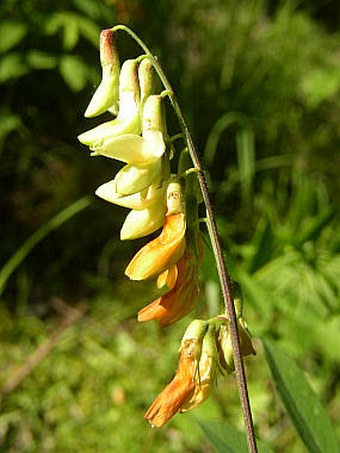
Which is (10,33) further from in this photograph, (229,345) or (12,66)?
(229,345)

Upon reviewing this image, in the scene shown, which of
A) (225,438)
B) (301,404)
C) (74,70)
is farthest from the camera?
(74,70)

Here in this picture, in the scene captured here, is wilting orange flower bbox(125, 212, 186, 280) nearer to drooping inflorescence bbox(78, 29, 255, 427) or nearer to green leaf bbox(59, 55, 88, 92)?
drooping inflorescence bbox(78, 29, 255, 427)

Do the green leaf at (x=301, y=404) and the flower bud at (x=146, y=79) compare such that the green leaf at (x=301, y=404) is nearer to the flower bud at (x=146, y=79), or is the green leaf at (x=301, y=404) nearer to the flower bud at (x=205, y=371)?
the flower bud at (x=205, y=371)

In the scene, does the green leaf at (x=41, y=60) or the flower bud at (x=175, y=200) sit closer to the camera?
the flower bud at (x=175, y=200)

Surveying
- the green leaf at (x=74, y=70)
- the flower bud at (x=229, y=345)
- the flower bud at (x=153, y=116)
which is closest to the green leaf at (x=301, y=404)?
the flower bud at (x=229, y=345)

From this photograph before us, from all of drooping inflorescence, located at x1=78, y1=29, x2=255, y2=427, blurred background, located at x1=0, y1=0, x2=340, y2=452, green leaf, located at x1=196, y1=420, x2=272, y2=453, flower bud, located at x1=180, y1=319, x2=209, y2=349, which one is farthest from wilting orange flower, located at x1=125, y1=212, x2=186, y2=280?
blurred background, located at x1=0, y1=0, x2=340, y2=452

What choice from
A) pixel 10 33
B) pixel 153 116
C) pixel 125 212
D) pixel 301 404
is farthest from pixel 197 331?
pixel 125 212

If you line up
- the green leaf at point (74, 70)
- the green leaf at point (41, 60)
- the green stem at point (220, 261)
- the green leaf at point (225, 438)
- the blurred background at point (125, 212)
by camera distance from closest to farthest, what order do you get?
the green stem at point (220, 261) < the green leaf at point (225, 438) < the blurred background at point (125, 212) < the green leaf at point (74, 70) < the green leaf at point (41, 60)
